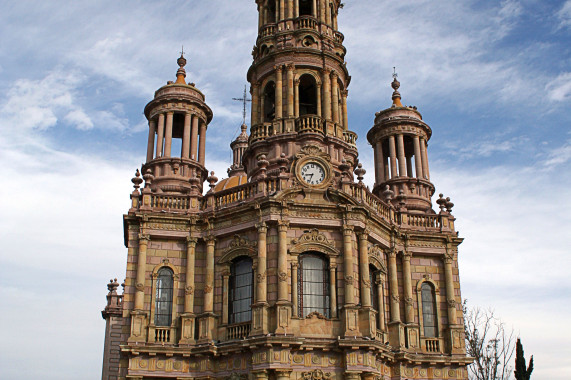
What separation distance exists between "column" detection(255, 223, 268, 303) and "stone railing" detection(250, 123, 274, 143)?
24.3 feet

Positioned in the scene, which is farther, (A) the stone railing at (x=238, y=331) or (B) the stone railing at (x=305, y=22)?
(B) the stone railing at (x=305, y=22)

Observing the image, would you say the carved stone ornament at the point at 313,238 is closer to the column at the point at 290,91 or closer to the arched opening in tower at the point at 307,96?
the column at the point at 290,91

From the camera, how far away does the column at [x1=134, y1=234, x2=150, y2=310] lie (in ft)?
101

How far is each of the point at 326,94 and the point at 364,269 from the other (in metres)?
11.1

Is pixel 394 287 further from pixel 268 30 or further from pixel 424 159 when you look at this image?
pixel 268 30

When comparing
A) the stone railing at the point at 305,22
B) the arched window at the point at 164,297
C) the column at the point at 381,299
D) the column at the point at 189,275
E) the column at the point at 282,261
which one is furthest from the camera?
the stone railing at the point at 305,22

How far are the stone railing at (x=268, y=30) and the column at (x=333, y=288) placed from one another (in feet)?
52.5

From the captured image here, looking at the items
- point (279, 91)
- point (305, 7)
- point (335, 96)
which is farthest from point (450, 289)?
point (305, 7)

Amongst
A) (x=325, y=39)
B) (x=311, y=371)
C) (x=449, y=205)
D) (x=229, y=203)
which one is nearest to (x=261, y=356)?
(x=311, y=371)

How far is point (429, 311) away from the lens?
34.6m

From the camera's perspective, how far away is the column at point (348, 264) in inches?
1171

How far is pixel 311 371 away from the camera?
2825cm

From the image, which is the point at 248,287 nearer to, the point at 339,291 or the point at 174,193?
the point at 339,291

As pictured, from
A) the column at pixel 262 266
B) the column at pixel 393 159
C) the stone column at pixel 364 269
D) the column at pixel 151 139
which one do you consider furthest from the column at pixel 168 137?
the column at pixel 393 159
